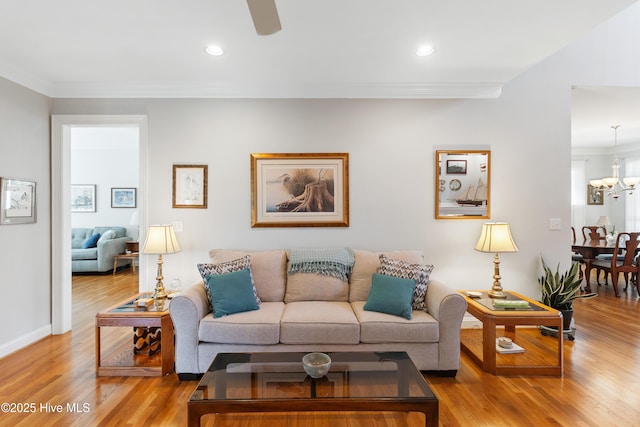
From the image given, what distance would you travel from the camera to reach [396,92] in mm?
3408

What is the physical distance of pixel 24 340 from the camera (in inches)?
122

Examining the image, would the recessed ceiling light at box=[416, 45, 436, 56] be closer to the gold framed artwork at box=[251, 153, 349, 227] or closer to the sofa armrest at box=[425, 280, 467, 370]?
the gold framed artwork at box=[251, 153, 349, 227]

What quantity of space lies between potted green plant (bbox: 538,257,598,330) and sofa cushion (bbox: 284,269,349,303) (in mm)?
2053

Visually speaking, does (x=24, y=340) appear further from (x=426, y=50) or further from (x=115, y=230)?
(x=426, y=50)

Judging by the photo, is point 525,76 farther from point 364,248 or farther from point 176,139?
point 176,139

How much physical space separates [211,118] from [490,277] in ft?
11.3

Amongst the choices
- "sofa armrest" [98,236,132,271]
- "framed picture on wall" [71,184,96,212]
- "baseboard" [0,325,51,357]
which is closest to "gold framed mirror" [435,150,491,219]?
"baseboard" [0,325,51,357]

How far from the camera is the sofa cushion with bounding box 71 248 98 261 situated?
636 cm

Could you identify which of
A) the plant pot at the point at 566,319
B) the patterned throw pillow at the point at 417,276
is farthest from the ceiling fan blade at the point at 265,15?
the plant pot at the point at 566,319

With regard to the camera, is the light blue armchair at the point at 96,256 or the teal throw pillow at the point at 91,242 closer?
the light blue armchair at the point at 96,256

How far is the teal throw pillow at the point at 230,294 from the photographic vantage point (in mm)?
2596

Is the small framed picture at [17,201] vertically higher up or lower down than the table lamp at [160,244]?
higher up

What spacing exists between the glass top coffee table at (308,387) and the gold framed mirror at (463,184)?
1.88 metres

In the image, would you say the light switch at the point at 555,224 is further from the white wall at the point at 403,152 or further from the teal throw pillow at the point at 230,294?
the teal throw pillow at the point at 230,294
